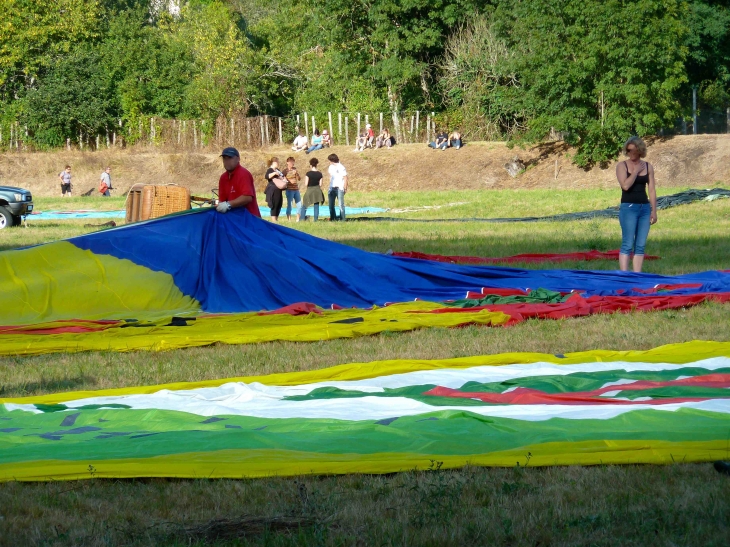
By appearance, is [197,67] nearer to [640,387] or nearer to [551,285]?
[551,285]

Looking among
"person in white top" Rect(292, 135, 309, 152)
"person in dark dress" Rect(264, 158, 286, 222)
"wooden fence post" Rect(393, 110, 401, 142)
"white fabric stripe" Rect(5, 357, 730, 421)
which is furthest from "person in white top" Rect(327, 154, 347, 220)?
"wooden fence post" Rect(393, 110, 401, 142)

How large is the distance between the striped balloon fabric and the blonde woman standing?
4.16 meters

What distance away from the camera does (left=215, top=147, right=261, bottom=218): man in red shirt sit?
10406 mm

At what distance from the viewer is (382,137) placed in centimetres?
4250

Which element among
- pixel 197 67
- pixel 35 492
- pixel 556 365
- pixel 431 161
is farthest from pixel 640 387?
pixel 197 67

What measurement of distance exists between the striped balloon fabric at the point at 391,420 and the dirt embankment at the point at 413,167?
1036 inches

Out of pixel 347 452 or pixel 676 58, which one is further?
pixel 676 58

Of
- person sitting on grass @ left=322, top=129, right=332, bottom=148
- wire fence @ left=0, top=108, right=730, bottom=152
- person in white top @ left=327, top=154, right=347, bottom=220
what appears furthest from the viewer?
person sitting on grass @ left=322, top=129, right=332, bottom=148

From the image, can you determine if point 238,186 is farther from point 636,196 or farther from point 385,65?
point 385,65

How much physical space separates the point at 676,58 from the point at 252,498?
3376 centimetres

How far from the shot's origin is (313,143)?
1715 inches

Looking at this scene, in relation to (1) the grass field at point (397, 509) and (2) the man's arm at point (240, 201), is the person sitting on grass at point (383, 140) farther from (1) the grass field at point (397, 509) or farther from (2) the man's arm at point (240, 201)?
(1) the grass field at point (397, 509)

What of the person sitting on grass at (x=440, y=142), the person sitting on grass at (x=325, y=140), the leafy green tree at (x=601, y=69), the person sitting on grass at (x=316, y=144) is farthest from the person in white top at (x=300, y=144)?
the leafy green tree at (x=601, y=69)

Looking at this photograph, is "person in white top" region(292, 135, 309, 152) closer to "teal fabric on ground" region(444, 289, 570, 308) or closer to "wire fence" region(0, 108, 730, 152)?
"wire fence" region(0, 108, 730, 152)
